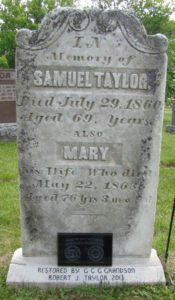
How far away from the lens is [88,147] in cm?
268

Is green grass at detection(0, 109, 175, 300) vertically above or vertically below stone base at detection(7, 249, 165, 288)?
below

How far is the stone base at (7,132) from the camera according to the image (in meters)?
9.39

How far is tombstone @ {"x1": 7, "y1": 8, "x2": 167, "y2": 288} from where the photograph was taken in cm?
248

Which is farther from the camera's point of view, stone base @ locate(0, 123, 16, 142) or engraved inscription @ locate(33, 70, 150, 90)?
stone base @ locate(0, 123, 16, 142)

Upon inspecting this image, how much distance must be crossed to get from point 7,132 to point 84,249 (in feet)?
23.5

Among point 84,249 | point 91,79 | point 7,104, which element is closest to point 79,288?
point 84,249

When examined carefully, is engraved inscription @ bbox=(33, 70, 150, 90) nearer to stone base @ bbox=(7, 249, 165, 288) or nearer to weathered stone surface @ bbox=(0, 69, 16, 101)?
stone base @ bbox=(7, 249, 165, 288)

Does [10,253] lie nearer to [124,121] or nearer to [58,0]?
[124,121]

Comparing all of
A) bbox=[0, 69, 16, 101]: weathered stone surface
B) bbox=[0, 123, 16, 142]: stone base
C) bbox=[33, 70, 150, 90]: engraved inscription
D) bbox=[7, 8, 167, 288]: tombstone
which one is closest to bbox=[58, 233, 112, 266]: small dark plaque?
bbox=[7, 8, 167, 288]: tombstone

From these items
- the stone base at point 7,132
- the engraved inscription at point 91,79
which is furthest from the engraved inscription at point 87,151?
the stone base at point 7,132

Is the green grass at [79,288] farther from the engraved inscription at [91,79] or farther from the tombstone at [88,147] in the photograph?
the engraved inscription at [91,79]

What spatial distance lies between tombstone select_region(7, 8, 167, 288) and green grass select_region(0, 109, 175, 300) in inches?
3.4

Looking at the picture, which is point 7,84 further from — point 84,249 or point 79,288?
point 79,288

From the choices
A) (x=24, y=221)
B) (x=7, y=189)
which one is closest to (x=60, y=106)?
(x=24, y=221)
